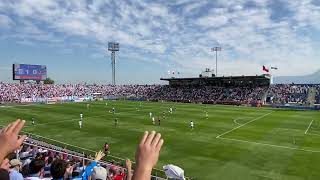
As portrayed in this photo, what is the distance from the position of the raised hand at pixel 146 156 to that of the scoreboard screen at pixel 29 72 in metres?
110

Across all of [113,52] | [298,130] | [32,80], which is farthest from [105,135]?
[113,52]

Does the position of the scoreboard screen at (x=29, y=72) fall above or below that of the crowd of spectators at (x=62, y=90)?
above

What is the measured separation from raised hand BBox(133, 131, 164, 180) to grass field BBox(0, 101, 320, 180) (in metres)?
20.4

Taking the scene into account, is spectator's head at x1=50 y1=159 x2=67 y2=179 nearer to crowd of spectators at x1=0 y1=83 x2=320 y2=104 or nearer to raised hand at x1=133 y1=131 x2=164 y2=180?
raised hand at x1=133 y1=131 x2=164 y2=180

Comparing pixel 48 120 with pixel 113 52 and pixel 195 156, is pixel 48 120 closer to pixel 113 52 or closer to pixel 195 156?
pixel 195 156

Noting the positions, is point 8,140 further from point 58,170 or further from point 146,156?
point 58,170

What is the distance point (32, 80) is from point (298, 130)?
89.9m

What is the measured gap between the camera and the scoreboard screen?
341ft

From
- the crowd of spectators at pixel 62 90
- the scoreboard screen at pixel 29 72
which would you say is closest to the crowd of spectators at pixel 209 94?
the crowd of spectators at pixel 62 90

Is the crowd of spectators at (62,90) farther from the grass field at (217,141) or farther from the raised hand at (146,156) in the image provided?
the raised hand at (146,156)

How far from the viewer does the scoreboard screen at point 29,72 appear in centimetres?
10406

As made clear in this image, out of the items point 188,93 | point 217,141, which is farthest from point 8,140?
point 188,93

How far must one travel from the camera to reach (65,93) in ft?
352

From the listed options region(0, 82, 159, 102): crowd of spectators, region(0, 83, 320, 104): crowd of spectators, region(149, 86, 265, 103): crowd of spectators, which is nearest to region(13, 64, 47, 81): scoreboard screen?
region(0, 82, 159, 102): crowd of spectators
